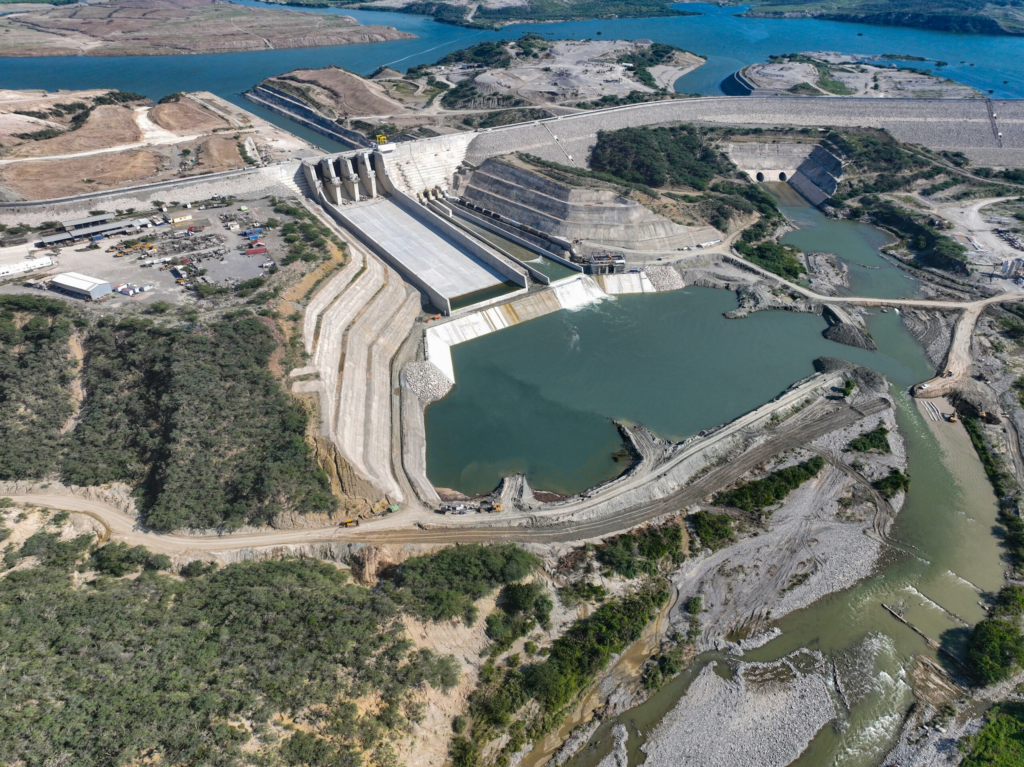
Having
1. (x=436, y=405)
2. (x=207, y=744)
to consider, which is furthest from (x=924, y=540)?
(x=207, y=744)

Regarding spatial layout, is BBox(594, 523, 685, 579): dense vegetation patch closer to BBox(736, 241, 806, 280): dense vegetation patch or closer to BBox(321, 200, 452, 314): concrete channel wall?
BBox(321, 200, 452, 314): concrete channel wall

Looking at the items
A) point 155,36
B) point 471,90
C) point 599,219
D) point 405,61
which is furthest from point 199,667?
point 155,36

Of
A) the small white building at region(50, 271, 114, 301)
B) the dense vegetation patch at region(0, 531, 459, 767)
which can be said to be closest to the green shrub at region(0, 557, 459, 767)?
A: the dense vegetation patch at region(0, 531, 459, 767)

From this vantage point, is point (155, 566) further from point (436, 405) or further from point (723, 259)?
point (723, 259)

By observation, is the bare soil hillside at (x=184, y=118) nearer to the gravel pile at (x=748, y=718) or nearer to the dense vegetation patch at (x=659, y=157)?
the dense vegetation patch at (x=659, y=157)

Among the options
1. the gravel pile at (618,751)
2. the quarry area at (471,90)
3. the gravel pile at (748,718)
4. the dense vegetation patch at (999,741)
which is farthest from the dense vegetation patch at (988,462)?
the quarry area at (471,90)

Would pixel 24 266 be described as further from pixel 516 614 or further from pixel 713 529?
pixel 713 529
